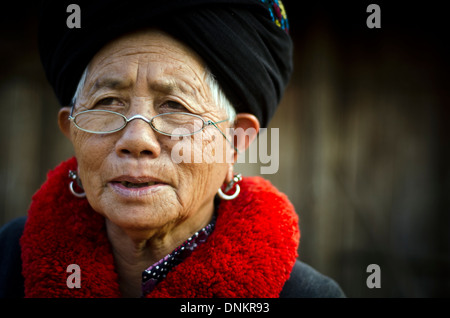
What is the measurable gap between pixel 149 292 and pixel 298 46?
Answer: 13.0ft

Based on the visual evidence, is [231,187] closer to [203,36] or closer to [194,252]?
[194,252]

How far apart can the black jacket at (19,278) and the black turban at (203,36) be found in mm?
867

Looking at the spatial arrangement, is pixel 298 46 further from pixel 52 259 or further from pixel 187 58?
pixel 52 259

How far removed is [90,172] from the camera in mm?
1671

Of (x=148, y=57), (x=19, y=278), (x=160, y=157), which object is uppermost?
(x=148, y=57)

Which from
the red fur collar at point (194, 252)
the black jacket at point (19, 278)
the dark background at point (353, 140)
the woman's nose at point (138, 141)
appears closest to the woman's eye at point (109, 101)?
the woman's nose at point (138, 141)

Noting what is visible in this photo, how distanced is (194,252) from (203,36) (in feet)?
3.37

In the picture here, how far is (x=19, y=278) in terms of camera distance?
6.46 ft

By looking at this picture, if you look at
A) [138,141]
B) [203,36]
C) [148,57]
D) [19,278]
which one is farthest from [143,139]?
[19,278]

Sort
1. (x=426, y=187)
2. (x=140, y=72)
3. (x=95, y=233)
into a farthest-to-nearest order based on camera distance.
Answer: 1. (x=426, y=187)
2. (x=95, y=233)
3. (x=140, y=72)

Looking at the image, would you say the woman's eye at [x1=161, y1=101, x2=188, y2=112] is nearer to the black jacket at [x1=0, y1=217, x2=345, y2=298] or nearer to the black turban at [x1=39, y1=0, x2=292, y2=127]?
the black turban at [x1=39, y1=0, x2=292, y2=127]

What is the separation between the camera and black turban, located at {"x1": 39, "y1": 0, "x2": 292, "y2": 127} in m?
1.62

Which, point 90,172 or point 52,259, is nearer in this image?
point 90,172
